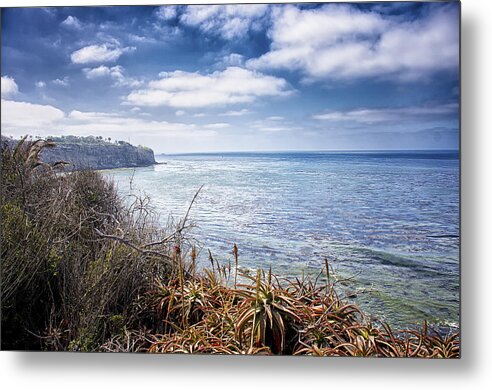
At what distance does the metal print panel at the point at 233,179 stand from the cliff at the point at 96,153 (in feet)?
0.04

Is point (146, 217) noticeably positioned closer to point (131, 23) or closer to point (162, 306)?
point (162, 306)

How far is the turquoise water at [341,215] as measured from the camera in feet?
9.67

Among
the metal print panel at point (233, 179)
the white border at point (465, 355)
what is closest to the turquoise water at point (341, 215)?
the metal print panel at point (233, 179)

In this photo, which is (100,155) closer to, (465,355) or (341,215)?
(341,215)

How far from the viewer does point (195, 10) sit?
312cm

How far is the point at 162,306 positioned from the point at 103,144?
3.22 feet

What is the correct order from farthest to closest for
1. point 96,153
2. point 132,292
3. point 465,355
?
point 96,153 → point 132,292 → point 465,355

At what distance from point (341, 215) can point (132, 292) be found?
1240mm

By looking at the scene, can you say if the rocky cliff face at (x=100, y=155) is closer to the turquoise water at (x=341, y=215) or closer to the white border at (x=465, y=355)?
the turquoise water at (x=341, y=215)

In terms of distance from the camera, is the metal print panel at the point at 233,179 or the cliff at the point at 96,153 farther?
the cliff at the point at 96,153

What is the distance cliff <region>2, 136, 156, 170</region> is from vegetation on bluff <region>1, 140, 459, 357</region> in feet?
0.29

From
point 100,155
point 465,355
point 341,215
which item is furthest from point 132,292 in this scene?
point 465,355

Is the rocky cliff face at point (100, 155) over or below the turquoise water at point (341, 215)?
over

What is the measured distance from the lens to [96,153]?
3211 mm
